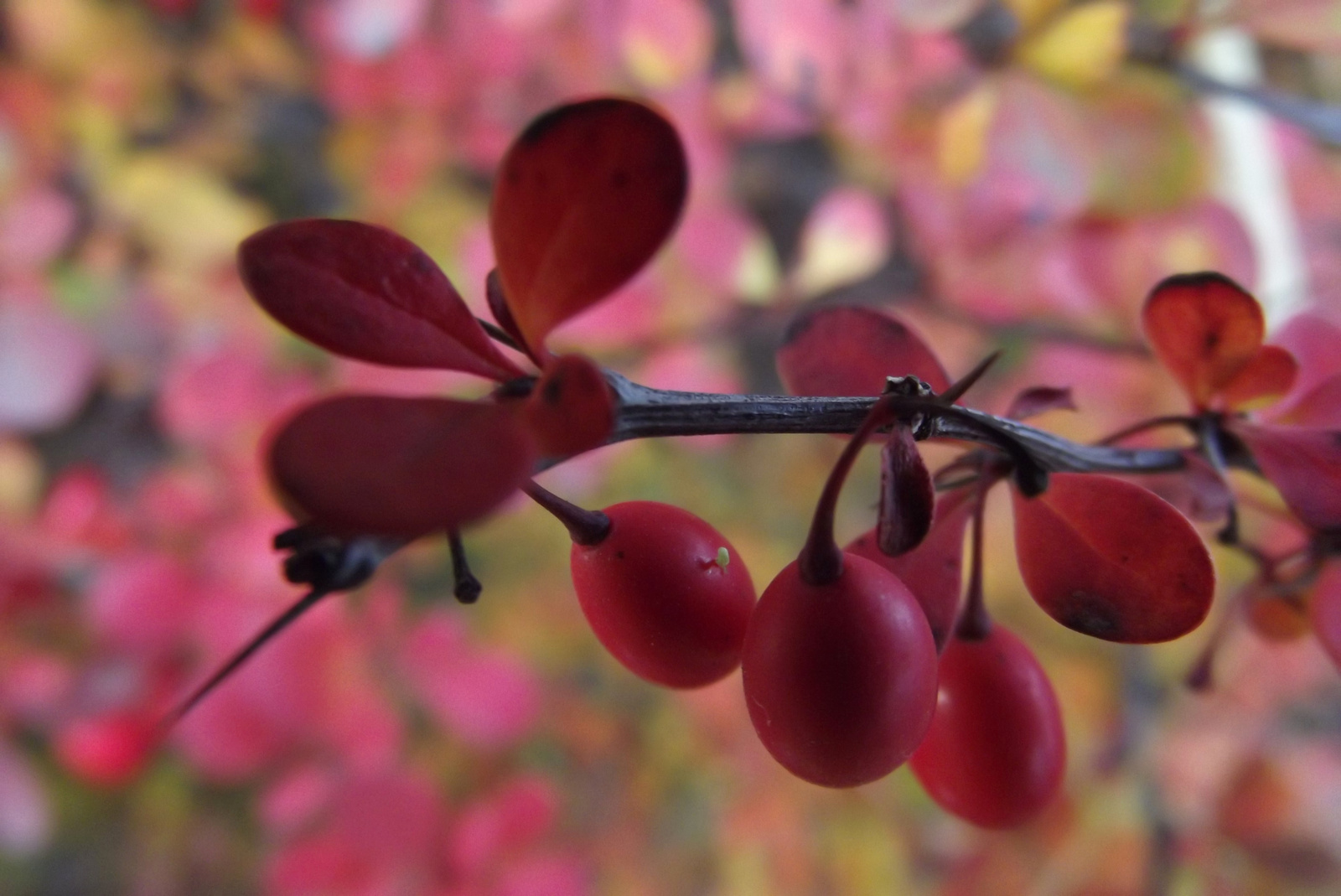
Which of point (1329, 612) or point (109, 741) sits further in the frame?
point (109, 741)

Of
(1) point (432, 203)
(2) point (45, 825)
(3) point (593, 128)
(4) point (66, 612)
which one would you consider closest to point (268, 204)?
(1) point (432, 203)

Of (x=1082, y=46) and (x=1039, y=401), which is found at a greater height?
(x=1082, y=46)

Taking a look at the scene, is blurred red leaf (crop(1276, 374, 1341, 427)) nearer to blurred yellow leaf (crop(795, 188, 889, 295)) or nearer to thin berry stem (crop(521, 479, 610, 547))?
thin berry stem (crop(521, 479, 610, 547))

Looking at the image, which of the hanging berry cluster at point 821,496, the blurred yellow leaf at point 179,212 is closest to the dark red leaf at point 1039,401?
the hanging berry cluster at point 821,496

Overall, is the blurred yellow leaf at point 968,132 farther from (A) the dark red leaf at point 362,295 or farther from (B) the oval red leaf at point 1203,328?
(A) the dark red leaf at point 362,295

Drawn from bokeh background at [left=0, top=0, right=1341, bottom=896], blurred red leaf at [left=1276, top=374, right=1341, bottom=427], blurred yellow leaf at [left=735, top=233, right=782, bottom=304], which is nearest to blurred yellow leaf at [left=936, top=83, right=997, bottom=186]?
bokeh background at [left=0, top=0, right=1341, bottom=896]

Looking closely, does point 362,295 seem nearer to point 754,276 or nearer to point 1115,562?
point 1115,562

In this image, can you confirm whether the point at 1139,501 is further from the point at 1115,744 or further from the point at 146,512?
the point at 146,512

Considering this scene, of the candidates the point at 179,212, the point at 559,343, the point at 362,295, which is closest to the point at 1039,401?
the point at 362,295
